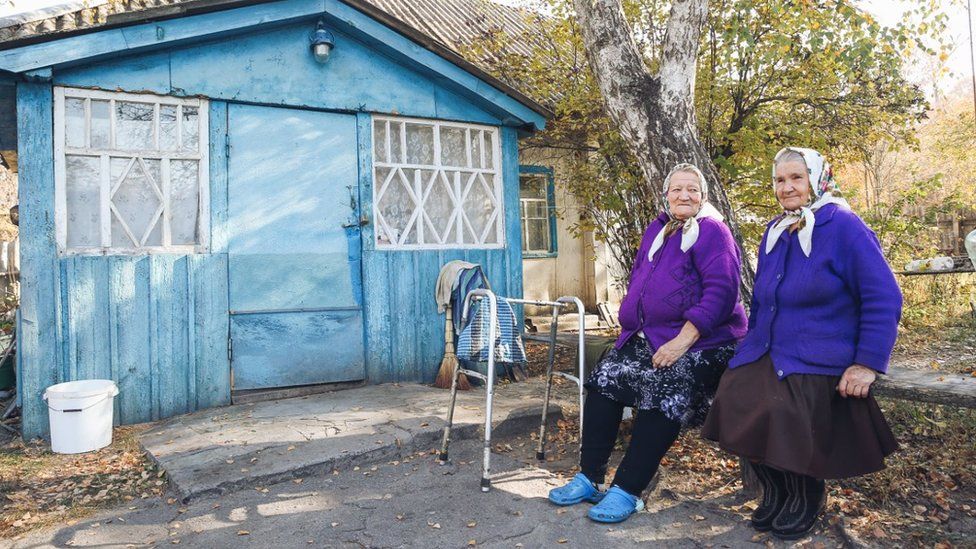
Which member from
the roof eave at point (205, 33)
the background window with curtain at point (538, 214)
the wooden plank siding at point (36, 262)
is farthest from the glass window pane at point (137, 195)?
the background window with curtain at point (538, 214)

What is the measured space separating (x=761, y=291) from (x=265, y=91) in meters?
4.66

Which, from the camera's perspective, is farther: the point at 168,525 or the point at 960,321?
the point at 960,321

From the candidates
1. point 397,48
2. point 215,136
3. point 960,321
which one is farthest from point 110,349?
point 960,321

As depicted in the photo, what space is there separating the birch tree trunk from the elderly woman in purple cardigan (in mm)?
1322

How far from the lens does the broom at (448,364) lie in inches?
242

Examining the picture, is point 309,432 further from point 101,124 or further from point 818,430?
point 818,430

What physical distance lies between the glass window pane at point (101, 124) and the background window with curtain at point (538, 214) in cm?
640

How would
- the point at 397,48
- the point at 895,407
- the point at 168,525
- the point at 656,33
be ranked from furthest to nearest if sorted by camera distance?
the point at 656,33
the point at 397,48
the point at 895,407
the point at 168,525

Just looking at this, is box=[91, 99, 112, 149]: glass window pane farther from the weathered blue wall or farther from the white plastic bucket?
the white plastic bucket

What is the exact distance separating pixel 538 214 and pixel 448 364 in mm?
4848

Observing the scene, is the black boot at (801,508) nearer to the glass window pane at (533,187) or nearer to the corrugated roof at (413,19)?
the corrugated roof at (413,19)

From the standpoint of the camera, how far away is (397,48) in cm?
610

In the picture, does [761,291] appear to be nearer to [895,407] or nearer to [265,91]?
[895,407]

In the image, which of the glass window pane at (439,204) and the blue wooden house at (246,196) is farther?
the glass window pane at (439,204)
